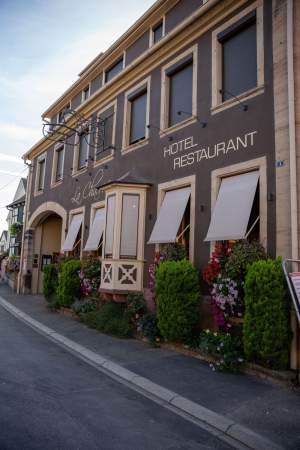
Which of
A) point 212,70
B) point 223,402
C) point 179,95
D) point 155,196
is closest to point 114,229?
point 155,196

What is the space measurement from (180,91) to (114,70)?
4.77 metres

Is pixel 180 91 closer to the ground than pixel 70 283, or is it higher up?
higher up

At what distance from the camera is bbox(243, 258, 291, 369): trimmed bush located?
19.6ft

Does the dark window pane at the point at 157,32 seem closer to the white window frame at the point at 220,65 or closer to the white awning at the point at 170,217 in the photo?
the white window frame at the point at 220,65

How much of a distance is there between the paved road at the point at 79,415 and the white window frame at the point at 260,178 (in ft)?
12.4

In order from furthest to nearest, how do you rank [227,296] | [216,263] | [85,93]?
[85,93] < [216,263] < [227,296]

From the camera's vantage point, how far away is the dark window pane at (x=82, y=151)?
48.0ft

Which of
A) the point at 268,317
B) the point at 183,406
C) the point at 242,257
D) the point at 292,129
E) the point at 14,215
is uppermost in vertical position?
the point at 14,215

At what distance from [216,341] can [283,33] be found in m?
6.11

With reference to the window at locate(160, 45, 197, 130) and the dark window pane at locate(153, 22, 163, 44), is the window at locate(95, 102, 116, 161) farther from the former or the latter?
the window at locate(160, 45, 197, 130)

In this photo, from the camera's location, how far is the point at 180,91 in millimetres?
10227

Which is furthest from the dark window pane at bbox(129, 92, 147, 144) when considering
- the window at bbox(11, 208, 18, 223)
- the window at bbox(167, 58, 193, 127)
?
the window at bbox(11, 208, 18, 223)

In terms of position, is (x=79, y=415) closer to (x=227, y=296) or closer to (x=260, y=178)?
(x=227, y=296)

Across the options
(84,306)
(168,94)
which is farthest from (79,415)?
(168,94)
